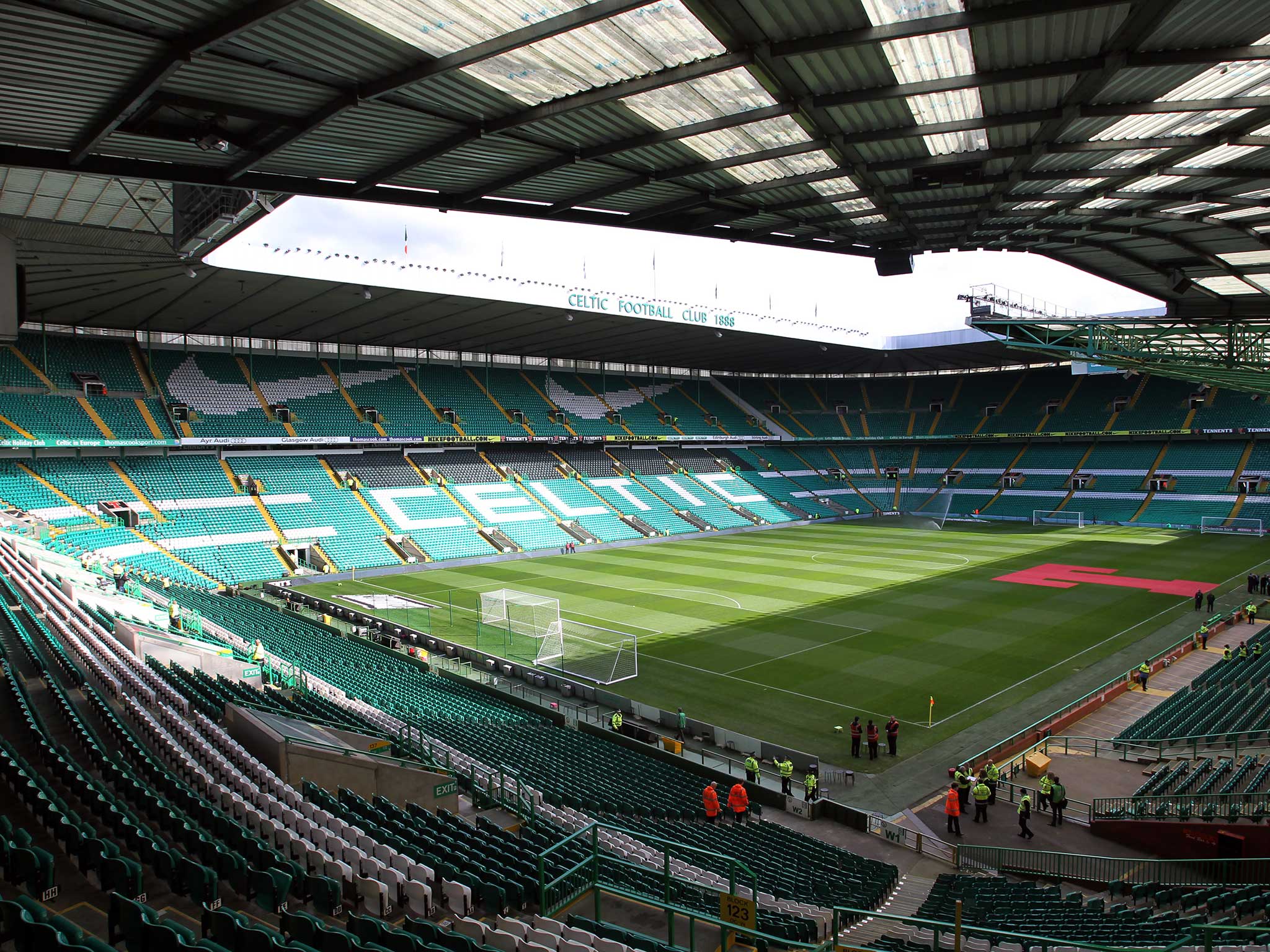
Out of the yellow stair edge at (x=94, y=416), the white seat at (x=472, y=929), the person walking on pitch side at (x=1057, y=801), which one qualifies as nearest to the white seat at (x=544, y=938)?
the white seat at (x=472, y=929)

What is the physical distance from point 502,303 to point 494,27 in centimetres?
3160

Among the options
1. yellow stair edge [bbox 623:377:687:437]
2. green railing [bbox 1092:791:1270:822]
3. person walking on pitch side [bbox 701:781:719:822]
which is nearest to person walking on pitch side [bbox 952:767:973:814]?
green railing [bbox 1092:791:1270:822]

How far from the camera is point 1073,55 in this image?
7582 mm

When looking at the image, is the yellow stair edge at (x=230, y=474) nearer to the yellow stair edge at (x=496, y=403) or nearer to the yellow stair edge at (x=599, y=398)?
the yellow stair edge at (x=496, y=403)

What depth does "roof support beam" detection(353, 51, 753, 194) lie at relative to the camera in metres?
7.83

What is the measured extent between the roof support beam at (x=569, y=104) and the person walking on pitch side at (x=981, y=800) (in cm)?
1293

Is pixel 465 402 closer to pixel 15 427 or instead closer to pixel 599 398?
pixel 599 398

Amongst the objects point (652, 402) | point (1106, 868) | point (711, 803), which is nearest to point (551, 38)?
point (711, 803)

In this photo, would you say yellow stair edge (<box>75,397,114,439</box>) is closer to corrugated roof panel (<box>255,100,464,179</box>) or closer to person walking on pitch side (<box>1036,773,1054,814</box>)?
corrugated roof panel (<box>255,100,464,179</box>)

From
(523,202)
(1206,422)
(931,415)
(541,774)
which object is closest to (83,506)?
(541,774)

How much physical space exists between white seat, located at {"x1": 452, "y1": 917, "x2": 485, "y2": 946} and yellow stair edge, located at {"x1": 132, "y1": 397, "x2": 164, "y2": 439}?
41.0 m

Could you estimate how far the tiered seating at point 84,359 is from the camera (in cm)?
3850

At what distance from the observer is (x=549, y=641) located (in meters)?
24.5

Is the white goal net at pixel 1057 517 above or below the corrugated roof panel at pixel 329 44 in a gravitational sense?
below
